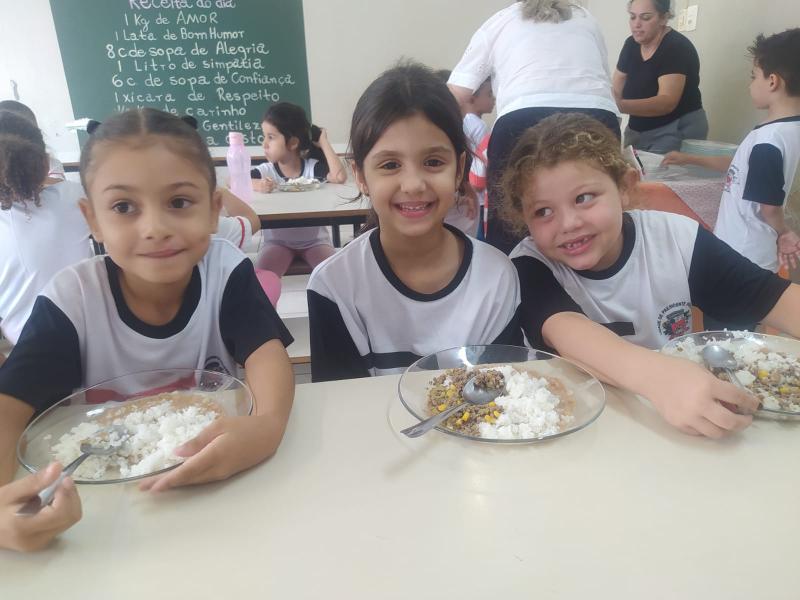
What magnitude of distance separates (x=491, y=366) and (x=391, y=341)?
1.19ft

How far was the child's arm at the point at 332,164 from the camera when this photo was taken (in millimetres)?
2965

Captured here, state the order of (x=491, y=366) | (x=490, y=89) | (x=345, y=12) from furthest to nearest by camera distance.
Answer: (x=345, y=12) < (x=490, y=89) < (x=491, y=366)

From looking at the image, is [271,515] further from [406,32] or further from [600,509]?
[406,32]

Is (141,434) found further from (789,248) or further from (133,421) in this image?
(789,248)

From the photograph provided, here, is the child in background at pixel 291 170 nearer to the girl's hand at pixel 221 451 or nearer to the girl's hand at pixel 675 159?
the girl's hand at pixel 675 159

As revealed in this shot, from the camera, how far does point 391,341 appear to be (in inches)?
48.4

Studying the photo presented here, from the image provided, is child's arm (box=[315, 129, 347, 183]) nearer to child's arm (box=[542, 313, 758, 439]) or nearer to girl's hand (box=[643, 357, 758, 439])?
child's arm (box=[542, 313, 758, 439])

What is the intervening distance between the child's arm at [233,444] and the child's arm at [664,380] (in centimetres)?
52

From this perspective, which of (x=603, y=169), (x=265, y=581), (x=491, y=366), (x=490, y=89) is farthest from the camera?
(x=490, y=89)

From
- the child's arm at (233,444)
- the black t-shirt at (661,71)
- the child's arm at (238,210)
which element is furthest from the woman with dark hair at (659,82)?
the child's arm at (233,444)

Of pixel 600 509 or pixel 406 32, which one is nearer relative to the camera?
pixel 600 509

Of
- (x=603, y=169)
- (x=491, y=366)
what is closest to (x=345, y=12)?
(x=603, y=169)

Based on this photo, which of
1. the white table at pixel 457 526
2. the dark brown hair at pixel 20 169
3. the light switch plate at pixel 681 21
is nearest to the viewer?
the white table at pixel 457 526

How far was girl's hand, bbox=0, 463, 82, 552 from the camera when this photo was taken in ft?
1.73
